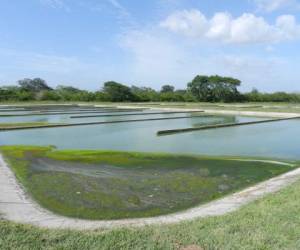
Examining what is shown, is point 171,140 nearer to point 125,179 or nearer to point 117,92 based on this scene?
point 125,179

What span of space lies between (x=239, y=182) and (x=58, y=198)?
10.9 ft

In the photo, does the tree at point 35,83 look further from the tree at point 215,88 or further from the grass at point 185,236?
the grass at point 185,236

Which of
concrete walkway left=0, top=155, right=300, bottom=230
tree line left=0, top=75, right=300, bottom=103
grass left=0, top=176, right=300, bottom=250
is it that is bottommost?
concrete walkway left=0, top=155, right=300, bottom=230

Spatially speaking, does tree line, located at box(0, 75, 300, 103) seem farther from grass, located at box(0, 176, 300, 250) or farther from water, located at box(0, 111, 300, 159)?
grass, located at box(0, 176, 300, 250)

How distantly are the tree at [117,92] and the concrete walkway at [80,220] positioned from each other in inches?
1938

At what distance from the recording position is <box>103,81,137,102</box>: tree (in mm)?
55188

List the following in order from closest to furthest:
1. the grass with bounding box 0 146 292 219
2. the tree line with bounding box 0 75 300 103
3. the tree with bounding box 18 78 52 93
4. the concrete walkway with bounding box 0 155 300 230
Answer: the concrete walkway with bounding box 0 155 300 230 → the grass with bounding box 0 146 292 219 → the tree line with bounding box 0 75 300 103 → the tree with bounding box 18 78 52 93

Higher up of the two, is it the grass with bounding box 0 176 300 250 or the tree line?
the tree line

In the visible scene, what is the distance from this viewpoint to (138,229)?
3.83 meters

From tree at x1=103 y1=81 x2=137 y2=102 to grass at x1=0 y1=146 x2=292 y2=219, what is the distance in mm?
45274

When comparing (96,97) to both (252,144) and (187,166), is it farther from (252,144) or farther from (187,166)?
(187,166)

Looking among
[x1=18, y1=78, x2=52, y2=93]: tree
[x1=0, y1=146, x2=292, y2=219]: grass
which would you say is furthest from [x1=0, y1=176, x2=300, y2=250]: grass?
[x1=18, y1=78, x2=52, y2=93]: tree

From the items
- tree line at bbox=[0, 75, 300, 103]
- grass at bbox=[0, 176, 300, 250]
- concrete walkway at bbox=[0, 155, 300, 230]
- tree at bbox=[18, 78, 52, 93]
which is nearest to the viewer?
grass at bbox=[0, 176, 300, 250]

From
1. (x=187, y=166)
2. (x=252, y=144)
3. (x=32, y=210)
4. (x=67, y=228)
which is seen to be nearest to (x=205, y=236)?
(x=67, y=228)
